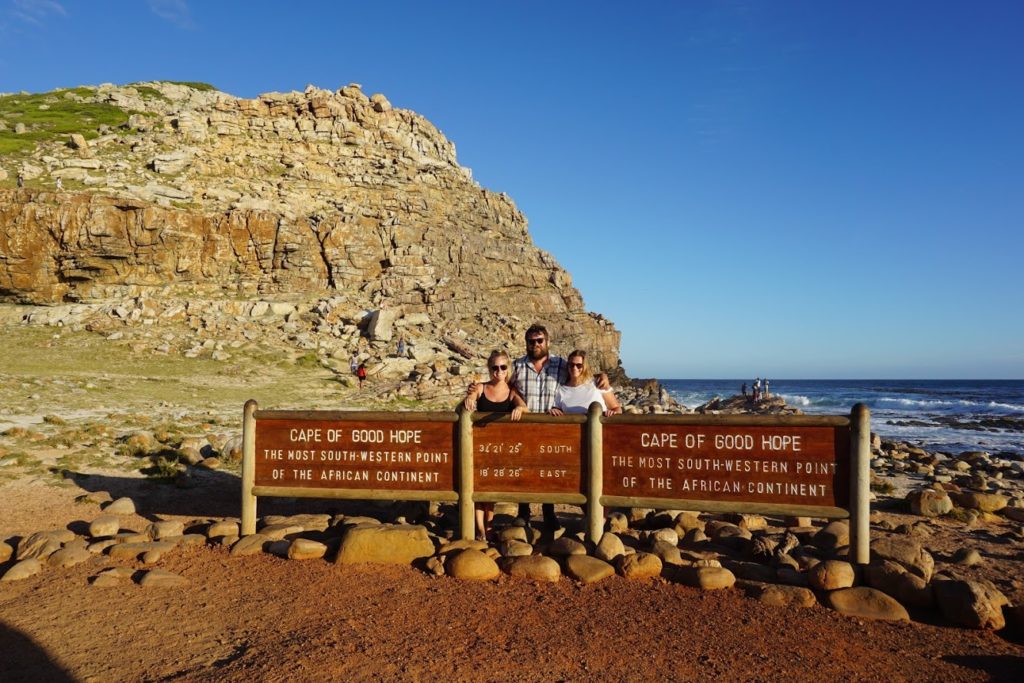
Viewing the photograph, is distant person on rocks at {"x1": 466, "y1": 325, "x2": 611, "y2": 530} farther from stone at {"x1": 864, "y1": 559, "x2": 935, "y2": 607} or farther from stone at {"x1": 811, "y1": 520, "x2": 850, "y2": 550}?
stone at {"x1": 864, "y1": 559, "x2": 935, "y2": 607}

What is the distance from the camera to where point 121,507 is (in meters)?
8.26

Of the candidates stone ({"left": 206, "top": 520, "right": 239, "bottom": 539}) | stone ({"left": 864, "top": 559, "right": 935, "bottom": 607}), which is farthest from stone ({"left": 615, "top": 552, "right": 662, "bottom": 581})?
stone ({"left": 206, "top": 520, "right": 239, "bottom": 539})

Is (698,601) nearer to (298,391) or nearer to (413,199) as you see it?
(298,391)

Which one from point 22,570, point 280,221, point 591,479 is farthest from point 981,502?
point 280,221

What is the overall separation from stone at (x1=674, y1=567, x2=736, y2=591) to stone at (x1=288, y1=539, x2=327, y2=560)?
146 inches

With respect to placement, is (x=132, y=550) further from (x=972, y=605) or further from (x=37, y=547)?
(x=972, y=605)

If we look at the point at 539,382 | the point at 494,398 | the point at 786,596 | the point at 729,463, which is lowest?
the point at 786,596

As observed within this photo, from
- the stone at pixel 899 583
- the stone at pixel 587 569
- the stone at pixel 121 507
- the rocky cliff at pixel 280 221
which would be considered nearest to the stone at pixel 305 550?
the stone at pixel 587 569

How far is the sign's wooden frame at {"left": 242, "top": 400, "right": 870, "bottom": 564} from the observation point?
5.79 meters

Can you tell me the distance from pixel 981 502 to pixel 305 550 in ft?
32.4

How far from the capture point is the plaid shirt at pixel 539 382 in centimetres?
A: 719

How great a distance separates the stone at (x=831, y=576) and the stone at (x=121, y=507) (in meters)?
8.48

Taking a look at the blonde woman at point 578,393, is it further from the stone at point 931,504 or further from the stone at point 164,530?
the stone at point 931,504

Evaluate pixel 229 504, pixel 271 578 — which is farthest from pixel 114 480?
pixel 271 578
